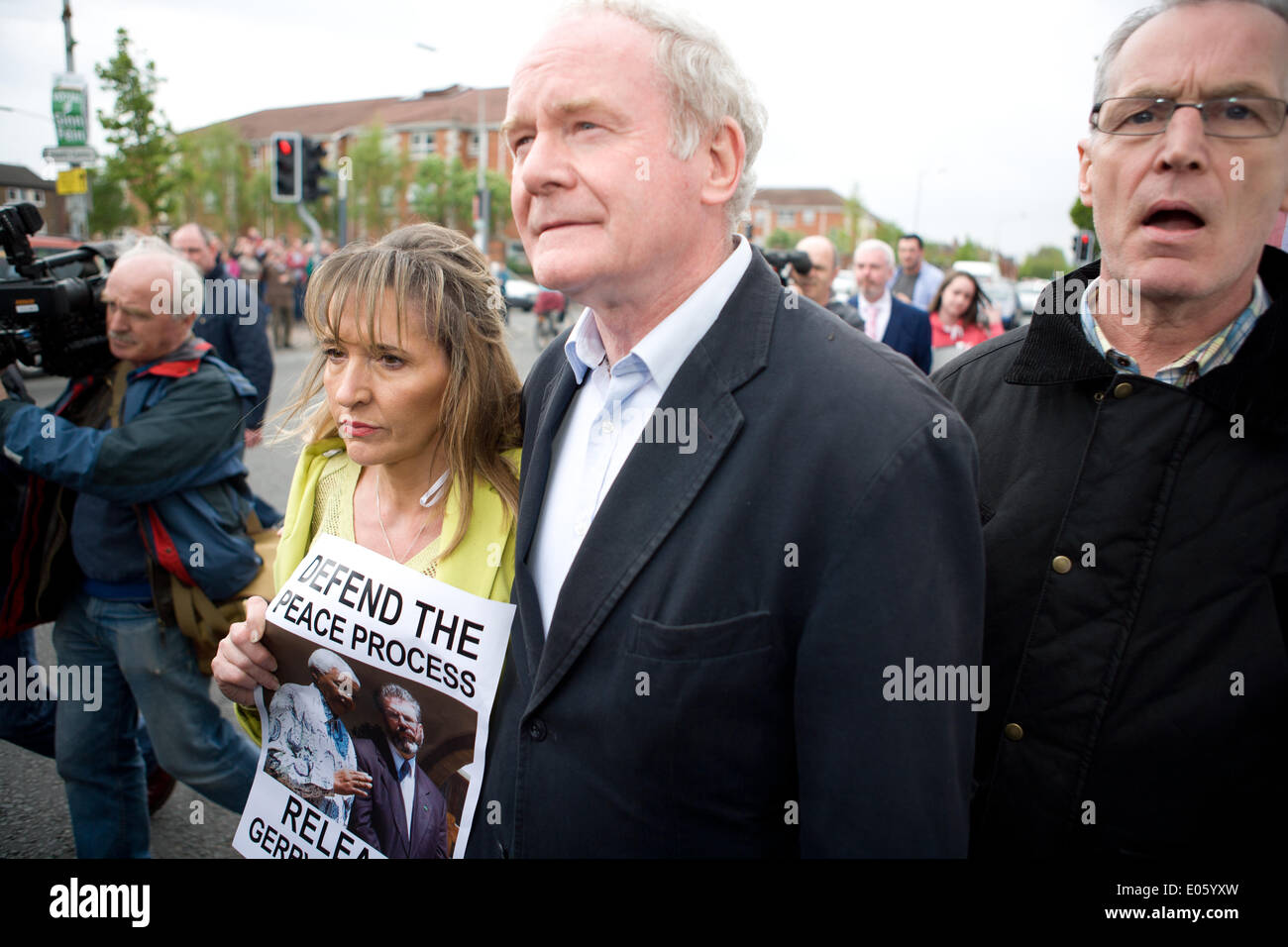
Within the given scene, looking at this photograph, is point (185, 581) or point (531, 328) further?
point (531, 328)

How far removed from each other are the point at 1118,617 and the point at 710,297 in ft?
2.81

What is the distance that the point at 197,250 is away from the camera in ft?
21.8

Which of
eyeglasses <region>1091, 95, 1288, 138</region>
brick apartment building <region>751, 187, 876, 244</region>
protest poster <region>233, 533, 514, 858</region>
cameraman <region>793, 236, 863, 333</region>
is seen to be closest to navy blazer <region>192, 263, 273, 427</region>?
cameraman <region>793, 236, 863, 333</region>

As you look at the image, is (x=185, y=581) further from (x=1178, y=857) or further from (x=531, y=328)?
(x=531, y=328)

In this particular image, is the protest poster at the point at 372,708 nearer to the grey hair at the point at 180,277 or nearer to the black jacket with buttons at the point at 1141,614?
the black jacket with buttons at the point at 1141,614

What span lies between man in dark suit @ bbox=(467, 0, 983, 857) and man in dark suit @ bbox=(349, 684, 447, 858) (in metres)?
0.25

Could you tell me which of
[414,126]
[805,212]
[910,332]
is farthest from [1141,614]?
[805,212]

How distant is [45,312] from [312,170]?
10.1 meters

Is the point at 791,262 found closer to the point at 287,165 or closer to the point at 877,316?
the point at 877,316

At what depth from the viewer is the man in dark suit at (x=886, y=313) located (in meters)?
6.13

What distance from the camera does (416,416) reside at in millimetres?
1889

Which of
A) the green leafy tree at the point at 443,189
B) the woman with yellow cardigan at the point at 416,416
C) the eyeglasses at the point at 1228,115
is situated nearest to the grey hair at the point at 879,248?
the woman with yellow cardigan at the point at 416,416

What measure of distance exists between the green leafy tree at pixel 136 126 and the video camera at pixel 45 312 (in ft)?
71.9
